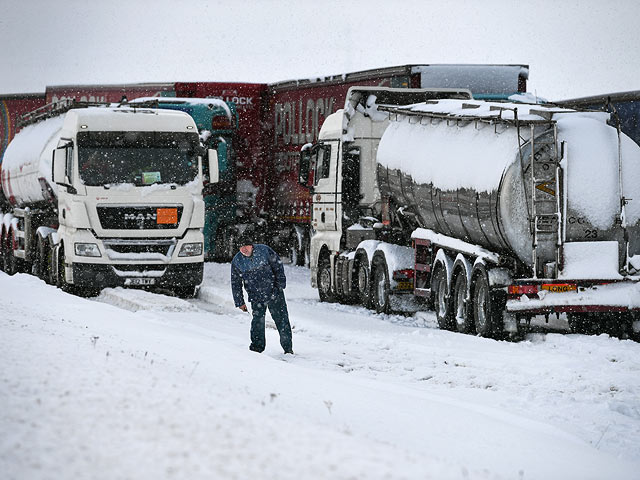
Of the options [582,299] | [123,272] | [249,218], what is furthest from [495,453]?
[249,218]

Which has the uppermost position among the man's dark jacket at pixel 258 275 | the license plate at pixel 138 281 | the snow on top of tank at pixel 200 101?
the snow on top of tank at pixel 200 101

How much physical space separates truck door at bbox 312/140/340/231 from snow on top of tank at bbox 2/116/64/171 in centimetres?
566

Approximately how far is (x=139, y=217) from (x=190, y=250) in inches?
44.7

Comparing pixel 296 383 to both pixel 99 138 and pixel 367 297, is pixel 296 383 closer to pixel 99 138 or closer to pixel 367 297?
pixel 367 297

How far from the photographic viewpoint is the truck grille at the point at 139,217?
2084 centimetres

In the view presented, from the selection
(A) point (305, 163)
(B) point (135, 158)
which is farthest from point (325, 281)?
(B) point (135, 158)

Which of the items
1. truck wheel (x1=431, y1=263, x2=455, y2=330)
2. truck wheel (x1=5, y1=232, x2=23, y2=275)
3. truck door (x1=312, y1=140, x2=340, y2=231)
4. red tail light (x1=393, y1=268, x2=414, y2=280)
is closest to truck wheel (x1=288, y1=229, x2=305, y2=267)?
truck wheel (x1=5, y1=232, x2=23, y2=275)

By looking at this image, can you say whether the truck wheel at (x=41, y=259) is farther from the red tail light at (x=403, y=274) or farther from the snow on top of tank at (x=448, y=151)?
the red tail light at (x=403, y=274)

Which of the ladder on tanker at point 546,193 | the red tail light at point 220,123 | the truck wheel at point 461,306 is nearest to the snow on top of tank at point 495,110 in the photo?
the ladder on tanker at point 546,193

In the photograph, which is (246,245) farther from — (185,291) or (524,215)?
(185,291)

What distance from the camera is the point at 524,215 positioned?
587 inches

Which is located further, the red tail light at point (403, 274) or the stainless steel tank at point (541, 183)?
the red tail light at point (403, 274)

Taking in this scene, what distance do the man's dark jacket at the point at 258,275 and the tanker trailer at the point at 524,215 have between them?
3.21 m

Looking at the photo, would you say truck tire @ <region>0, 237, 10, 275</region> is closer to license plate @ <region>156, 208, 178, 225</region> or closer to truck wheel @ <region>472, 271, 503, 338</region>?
license plate @ <region>156, 208, 178, 225</region>
